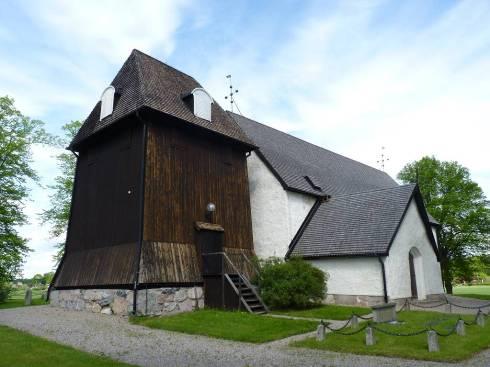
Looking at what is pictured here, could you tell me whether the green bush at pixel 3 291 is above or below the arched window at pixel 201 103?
below

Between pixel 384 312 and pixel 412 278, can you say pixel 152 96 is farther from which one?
pixel 412 278

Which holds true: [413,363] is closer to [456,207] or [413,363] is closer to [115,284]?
[115,284]

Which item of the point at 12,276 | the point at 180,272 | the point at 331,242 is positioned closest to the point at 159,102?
the point at 180,272

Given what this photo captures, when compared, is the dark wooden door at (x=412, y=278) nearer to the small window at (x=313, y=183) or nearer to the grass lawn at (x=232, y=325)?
the small window at (x=313, y=183)

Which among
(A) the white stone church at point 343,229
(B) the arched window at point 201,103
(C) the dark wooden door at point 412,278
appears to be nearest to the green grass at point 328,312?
(A) the white stone church at point 343,229

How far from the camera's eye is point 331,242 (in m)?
17.7

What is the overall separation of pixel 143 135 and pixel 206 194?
142 inches

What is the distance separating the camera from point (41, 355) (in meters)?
7.95

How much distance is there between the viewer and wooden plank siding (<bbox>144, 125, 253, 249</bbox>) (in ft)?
48.9

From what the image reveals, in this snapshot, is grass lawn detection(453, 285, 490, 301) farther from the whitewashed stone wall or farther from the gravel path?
the gravel path

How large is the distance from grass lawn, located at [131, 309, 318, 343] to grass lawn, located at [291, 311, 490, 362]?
108 cm

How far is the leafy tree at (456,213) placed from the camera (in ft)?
101

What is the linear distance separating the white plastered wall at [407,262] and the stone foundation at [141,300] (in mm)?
7714

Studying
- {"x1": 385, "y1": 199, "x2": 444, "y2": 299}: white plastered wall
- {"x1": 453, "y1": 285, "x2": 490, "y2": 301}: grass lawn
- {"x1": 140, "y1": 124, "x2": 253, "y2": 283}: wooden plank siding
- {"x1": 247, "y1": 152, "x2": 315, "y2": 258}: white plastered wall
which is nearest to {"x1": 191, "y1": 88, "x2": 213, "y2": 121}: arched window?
{"x1": 140, "y1": 124, "x2": 253, "y2": 283}: wooden plank siding
